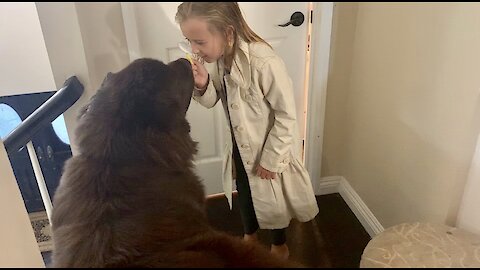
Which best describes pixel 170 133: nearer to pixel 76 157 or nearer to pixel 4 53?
pixel 76 157

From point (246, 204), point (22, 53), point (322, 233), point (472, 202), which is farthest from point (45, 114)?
point (472, 202)

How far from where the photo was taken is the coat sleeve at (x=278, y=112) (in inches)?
29.4

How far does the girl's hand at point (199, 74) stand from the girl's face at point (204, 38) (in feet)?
0.06

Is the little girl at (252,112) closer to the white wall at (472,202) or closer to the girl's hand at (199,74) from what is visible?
the girl's hand at (199,74)

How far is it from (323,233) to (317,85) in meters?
0.31

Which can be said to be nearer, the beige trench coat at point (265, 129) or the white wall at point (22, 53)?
the white wall at point (22, 53)

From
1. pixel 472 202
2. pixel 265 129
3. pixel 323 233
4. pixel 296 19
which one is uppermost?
pixel 296 19

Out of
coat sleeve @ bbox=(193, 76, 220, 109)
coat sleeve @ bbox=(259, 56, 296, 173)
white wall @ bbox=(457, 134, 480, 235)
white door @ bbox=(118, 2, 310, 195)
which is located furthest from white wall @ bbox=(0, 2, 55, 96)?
white wall @ bbox=(457, 134, 480, 235)

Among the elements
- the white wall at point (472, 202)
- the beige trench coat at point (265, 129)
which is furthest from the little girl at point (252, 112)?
the white wall at point (472, 202)

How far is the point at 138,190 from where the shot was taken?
578 mm

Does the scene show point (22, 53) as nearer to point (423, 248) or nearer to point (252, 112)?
point (252, 112)

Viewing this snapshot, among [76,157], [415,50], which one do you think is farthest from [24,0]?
[415,50]

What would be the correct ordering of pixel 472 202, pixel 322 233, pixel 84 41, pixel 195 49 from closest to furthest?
pixel 84 41 → pixel 195 49 → pixel 472 202 → pixel 322 233

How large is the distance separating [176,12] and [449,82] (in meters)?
0.45
